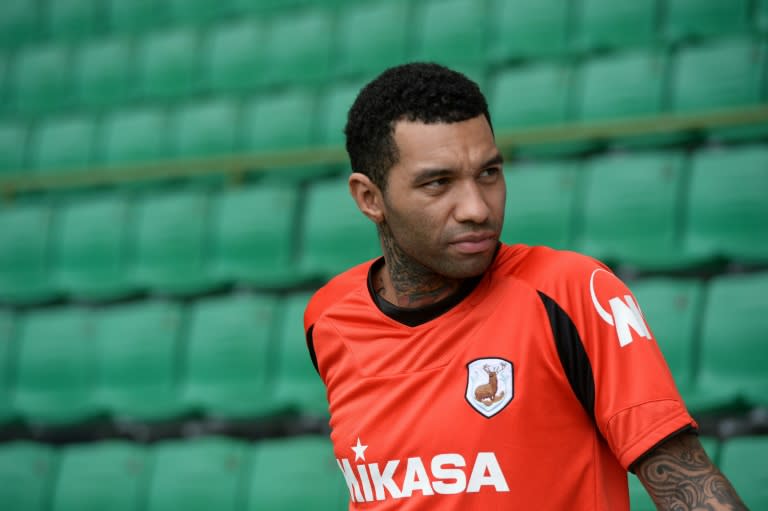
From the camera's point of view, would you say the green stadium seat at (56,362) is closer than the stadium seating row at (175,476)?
No

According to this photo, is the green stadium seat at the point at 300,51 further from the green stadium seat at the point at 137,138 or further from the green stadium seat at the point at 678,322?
the green stadium seat at the point at 678,322

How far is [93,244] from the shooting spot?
260 cm

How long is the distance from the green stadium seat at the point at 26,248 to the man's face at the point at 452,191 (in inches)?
80.6

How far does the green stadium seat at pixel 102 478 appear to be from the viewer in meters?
1.86

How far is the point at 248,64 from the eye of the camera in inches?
128

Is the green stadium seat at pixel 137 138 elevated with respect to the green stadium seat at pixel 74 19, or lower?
lower

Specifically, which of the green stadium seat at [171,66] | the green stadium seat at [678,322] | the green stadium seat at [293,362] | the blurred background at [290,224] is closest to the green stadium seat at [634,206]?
the blurred background at [290,224]

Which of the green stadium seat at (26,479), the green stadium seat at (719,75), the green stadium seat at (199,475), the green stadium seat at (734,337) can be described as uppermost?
the green stadium seat at (719,75)

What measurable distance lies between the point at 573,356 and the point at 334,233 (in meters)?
1.56

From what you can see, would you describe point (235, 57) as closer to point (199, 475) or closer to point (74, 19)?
point (74, 19)

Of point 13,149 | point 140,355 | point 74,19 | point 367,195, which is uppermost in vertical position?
point 74,19

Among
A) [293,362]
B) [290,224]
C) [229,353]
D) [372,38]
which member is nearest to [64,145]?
[372,38]

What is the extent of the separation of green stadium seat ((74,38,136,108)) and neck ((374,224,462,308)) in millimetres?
2742

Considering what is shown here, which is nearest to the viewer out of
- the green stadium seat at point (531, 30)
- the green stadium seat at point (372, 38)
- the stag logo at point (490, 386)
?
the stag logo at point (490, 386)
